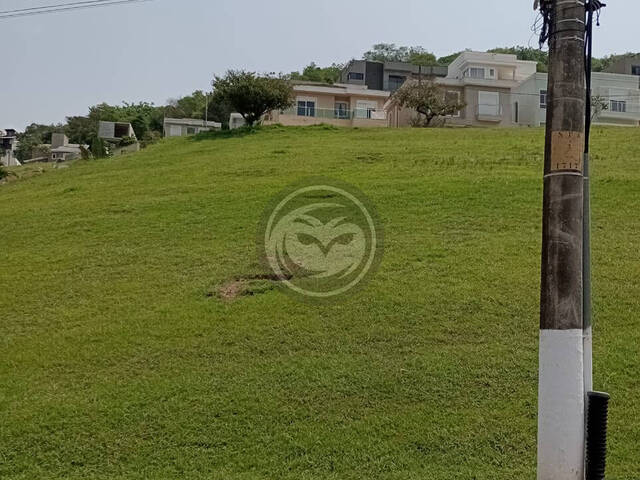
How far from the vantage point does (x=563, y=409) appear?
3686 millimetres

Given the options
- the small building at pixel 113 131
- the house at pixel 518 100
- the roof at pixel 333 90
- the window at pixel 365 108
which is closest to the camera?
the window at pixel 365 108

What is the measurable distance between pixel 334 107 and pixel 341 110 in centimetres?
281

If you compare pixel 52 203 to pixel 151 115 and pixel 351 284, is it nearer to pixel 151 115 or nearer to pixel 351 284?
pixel 351 284

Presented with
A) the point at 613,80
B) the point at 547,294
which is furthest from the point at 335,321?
the point at 613,80

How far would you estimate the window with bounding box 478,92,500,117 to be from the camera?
3859 centimetres

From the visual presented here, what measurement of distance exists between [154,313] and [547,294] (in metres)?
5.78

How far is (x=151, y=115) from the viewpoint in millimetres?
60469

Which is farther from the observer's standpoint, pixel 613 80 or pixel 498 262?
pixel 613 80

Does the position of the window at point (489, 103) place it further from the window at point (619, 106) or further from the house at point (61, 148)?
the house at point (61, 148)

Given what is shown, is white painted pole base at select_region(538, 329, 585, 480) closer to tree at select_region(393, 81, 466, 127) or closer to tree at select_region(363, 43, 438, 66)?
tree at select_region(393, 81, 466, 127)

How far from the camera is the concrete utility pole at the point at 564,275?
145 inches

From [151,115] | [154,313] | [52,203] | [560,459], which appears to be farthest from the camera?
[151,115]
